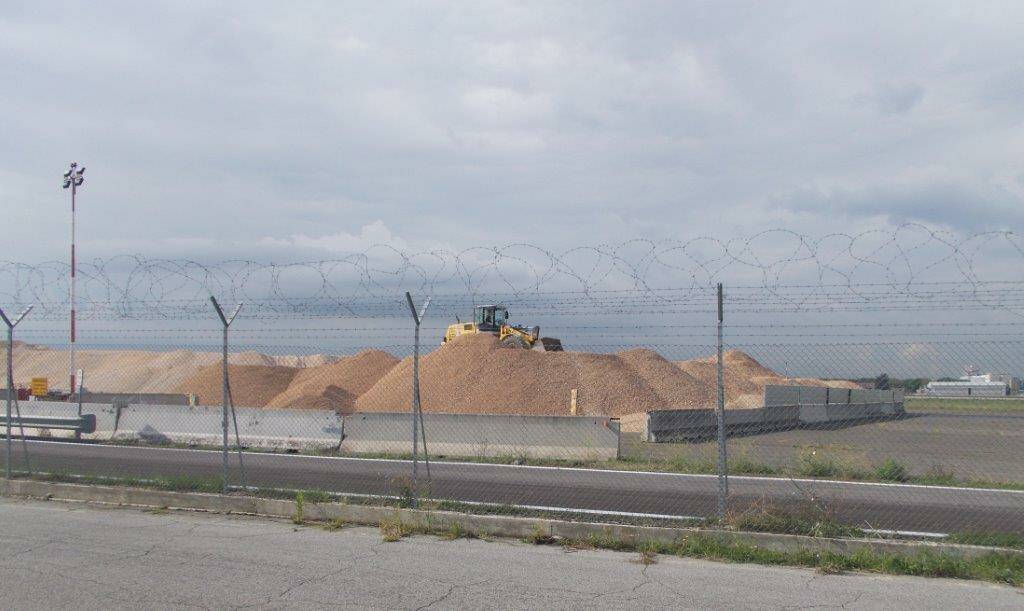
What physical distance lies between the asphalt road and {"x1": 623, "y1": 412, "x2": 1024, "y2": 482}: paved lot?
9.38ft

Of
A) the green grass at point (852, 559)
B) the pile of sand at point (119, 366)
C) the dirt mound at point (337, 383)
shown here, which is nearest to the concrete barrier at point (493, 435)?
the green grass at point (852, 559)

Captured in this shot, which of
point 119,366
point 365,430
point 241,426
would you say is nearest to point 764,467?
point 365,430

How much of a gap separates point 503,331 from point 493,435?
19425 millimetres

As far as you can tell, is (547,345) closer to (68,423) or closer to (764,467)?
(68,423)

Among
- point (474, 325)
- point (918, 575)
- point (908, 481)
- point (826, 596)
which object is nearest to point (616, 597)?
point (826, 596)

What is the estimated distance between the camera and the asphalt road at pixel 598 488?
1084 cm

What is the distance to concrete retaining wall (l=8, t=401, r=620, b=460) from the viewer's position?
57.3 ft

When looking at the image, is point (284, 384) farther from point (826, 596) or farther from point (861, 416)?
point (826, 596)

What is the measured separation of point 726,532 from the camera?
8.83 metres

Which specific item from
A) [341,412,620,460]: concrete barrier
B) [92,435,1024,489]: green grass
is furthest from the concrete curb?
[341,412,620,460]: concrete barrier

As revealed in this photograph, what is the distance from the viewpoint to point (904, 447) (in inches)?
842

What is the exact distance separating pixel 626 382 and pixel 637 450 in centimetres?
1177

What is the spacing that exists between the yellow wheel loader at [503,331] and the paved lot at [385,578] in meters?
25.9

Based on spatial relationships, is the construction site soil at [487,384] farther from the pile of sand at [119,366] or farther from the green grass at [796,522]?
the green grass at [796,522]
